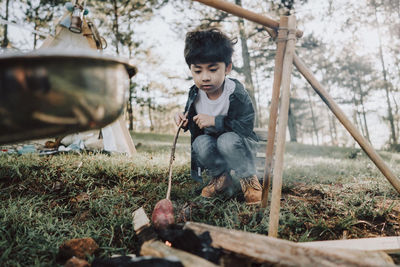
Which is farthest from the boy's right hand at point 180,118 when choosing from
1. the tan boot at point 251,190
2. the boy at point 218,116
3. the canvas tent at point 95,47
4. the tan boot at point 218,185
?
the canvas tent at point 95,47

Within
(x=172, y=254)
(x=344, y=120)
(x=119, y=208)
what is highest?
(x=344, y=120)

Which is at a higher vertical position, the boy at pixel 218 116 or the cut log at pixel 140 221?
the boy at pixel 218 116

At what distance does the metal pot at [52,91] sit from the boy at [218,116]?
1337mm

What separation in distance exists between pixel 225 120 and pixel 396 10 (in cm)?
1349

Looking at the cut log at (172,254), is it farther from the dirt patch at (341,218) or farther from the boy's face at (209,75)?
the boy's face at (209,75)

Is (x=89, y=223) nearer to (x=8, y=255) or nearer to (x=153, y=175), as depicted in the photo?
(x=8, y=255)

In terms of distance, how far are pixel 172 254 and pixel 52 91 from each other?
0.79 m

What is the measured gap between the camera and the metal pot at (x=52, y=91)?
30.0 inches

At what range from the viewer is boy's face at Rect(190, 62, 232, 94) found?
7.13ft

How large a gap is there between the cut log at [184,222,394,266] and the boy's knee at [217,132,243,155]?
112 cm

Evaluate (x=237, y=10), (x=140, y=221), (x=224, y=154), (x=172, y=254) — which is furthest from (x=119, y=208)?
(x=237, y=10)

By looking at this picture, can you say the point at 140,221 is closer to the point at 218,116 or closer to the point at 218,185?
the point at 218,185

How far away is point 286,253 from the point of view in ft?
3.43

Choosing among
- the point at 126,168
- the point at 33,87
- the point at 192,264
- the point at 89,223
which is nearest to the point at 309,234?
the point at 192,264
